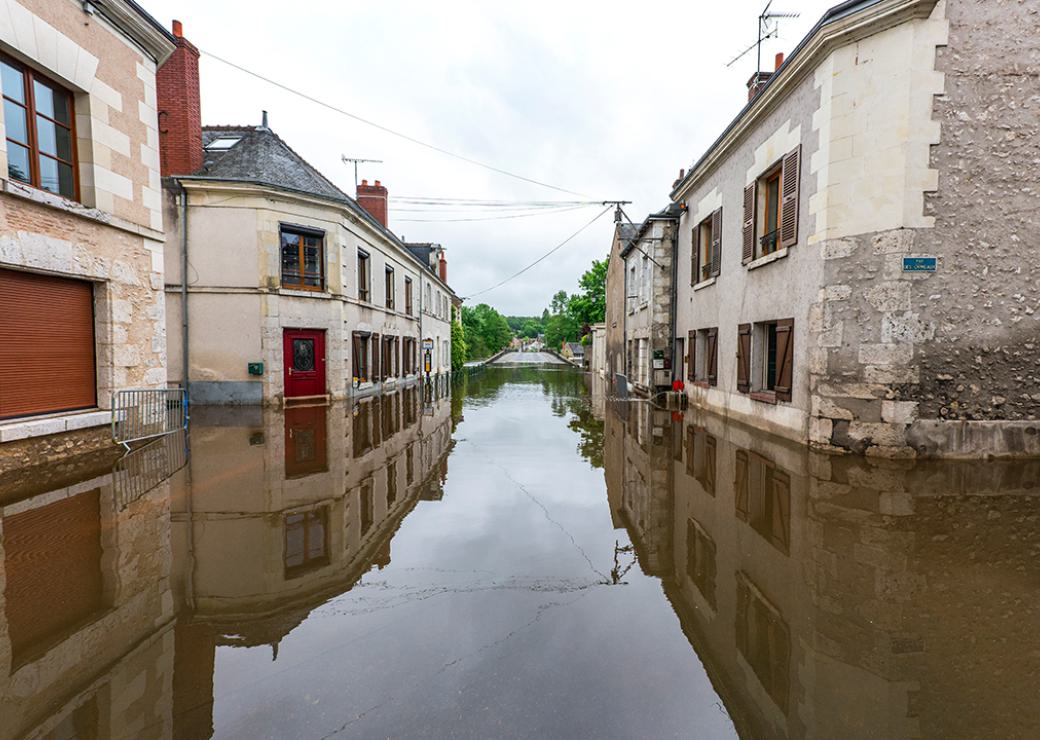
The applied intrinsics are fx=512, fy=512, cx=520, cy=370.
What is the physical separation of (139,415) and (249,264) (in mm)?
6480

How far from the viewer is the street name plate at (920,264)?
7336 millimetres

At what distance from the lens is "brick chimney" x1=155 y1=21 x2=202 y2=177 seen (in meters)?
13.4

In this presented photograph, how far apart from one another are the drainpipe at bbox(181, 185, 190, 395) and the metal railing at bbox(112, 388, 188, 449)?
16.0ft

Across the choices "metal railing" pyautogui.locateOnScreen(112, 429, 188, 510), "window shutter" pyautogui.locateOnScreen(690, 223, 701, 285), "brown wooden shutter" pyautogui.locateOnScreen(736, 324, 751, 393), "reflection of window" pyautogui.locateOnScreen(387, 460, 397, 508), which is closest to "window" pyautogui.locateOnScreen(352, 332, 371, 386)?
"metal railing" pyautogui.locateOnScreen(112, 429, 188, 510)

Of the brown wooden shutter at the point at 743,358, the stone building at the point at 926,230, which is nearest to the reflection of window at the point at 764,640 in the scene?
the stone building at the point at 926,230

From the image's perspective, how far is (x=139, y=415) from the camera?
8297 millimetres

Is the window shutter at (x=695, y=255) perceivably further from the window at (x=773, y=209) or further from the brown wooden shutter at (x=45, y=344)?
the brown wooden shutter at (x=45, y=344)

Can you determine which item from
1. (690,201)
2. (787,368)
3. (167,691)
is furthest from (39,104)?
(690,201)

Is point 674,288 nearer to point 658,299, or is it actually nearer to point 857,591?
point 658,299

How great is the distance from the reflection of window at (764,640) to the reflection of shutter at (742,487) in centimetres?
168

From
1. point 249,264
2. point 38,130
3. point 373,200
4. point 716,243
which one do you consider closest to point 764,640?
point 38,130

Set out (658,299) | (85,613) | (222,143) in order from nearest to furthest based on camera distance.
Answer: (85,613)
(222,143)
(658,299)

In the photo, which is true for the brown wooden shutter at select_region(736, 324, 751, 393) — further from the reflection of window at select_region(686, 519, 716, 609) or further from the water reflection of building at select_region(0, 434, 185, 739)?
the water reflection of building at select_region(0, 434, 185, 739)

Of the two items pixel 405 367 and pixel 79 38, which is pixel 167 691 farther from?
pixel 405 367
